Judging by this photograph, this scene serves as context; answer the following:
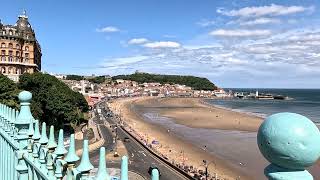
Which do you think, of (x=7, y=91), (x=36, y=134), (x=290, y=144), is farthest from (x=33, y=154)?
(x=7, y=91)

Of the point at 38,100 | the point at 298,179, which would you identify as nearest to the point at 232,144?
the point at 38,100

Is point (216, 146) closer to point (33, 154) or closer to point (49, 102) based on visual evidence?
point (49, 102)

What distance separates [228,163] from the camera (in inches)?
1582

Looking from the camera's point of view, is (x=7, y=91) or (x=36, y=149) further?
(x=7, y=91)

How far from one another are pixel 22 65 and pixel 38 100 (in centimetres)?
3059

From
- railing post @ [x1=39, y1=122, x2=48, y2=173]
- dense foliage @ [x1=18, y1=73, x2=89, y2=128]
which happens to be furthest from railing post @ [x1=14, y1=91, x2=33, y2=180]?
dense foliage @ [x1=18, y1=73, x2=89, y2=128]

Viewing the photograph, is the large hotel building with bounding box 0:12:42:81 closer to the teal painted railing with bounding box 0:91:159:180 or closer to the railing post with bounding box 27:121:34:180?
the teal painted railing with bounding box 0:91:159:180

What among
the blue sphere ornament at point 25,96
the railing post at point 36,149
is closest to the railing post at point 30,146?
the railing post at point 36,149

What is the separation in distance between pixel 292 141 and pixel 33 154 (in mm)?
3209

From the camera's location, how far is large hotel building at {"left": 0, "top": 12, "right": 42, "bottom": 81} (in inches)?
2842

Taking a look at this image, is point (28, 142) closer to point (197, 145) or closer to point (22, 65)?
point (197, 145)

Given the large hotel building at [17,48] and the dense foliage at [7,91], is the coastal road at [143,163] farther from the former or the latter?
the large hotel building at [17,48]

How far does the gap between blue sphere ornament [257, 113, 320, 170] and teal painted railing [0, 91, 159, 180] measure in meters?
0.60

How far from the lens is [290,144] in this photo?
1.67m
